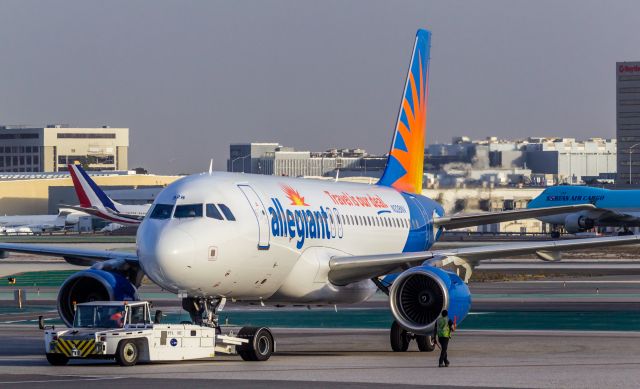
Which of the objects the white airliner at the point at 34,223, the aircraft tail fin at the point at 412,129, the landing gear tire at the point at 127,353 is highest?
the aircraft tail fin at the point at 412,129

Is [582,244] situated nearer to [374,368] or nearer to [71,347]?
[374,368]

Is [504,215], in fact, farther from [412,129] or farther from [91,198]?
[91,198]

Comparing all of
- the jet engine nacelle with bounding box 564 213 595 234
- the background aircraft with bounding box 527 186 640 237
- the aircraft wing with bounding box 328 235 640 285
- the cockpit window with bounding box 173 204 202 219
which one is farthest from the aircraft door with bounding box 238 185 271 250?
the jet engine nacelle with bounding box 564 213 595 234

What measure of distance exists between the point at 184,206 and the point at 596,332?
17.2 metres

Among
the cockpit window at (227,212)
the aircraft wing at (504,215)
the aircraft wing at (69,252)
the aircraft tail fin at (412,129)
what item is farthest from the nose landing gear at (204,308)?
the aircraft tail fin at (412,129)

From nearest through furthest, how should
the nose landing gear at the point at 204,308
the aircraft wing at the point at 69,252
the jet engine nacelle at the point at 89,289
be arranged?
1. the nose landing gear at the point at 204,308
2. the jet engine nacelle at the point at 89,289
3. the aircraft wing at the point at 69,252

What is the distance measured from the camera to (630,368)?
2944 centimetres

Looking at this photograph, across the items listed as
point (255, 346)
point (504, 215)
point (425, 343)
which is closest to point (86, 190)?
point (504, 215)

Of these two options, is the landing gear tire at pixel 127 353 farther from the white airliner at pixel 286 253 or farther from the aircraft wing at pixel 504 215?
the aircraft wing at pixel 504 215

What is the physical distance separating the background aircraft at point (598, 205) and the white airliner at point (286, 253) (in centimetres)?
8633

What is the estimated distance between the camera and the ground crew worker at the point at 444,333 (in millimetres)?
30516

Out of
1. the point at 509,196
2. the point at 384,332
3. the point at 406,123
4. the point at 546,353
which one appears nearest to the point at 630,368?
the point at 546,353

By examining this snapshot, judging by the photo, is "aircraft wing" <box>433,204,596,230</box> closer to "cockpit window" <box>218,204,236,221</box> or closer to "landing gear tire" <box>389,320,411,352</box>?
"landing gear tire" <box>389,320,411,352</box>

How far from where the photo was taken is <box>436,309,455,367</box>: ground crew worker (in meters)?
30.5
